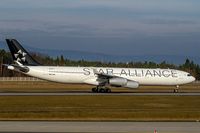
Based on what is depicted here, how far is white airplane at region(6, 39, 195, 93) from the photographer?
199 feet

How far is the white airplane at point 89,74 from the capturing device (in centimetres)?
6057

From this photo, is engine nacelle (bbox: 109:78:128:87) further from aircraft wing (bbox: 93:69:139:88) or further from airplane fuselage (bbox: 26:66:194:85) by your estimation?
airplane fuselage (bbox: 26:66:194:85)

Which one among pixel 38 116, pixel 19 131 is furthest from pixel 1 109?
pixel 19 131

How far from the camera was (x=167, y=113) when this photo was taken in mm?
33562

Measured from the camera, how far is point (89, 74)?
2429 inches

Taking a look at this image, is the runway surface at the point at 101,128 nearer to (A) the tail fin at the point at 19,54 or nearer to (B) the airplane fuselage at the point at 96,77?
(B) the airplane fuselage at the point at 96,77

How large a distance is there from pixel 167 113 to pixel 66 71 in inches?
1144

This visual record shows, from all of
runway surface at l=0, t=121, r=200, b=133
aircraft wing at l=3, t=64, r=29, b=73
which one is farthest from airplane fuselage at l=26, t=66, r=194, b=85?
runway surface at l=0, t=121, r=200, b=133

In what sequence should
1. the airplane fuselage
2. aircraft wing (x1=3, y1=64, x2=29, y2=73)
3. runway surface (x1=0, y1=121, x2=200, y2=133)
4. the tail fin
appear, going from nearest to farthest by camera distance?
runway surface (x1=0, y1=121, x2=200, y2=133) < aircraft wing (x1=3, y1=64, x2=29, y2=73) < the airplane fuselage < the tail fin

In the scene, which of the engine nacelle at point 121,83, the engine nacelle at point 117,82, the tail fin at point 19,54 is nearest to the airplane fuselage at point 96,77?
the tail fin at point 19,54

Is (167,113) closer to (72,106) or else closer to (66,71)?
(72,106)

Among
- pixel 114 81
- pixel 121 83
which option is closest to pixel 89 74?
pixel 114 81

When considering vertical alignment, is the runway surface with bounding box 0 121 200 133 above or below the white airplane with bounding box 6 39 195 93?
below

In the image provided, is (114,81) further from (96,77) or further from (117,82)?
(96,77)
